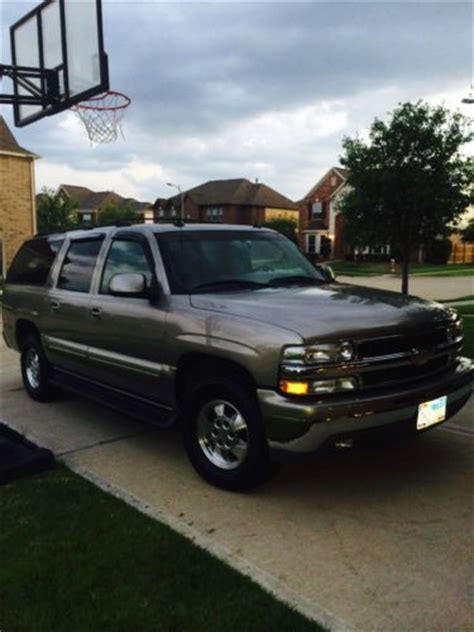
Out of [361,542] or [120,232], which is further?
[120,232]

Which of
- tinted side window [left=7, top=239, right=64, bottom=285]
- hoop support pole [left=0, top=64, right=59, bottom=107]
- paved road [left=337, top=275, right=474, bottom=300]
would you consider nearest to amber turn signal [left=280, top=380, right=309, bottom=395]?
tinted side window [left=7, top=239, right=64, bottom=285]

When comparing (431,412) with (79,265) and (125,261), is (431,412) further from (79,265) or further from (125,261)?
(79,265)

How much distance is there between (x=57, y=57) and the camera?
27.9 ft

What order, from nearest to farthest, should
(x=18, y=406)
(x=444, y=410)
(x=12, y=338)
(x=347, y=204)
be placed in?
1. (x=444, y=410)
2. (x=18, y=406)
3. (x=12, y=338)
4. (x=347, y=204)

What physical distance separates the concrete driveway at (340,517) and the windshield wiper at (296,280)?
1.44 m

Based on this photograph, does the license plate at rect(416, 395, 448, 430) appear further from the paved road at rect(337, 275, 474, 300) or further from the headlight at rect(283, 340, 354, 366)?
the paved road at rect(337, 275, 474, 300)

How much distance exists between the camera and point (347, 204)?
1268 centimetres

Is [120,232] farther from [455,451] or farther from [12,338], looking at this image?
[455,451]

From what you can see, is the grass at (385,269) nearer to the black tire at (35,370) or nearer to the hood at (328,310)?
the black tire at (35,370)

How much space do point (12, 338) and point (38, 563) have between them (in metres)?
4.46

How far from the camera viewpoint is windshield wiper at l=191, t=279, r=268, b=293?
4445mm

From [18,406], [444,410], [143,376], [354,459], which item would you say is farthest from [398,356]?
[18,406]

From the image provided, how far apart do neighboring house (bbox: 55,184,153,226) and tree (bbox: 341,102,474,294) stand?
249 feet

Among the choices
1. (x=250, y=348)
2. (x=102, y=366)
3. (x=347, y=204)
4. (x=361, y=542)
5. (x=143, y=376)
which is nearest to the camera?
(x=361, y=542)
